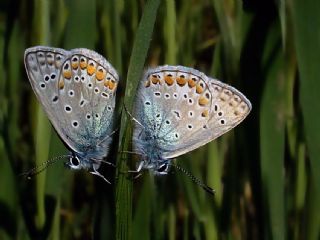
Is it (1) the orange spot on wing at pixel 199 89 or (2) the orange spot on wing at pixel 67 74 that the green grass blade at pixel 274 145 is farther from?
(2) the orange spot on wing at pixel 67 74

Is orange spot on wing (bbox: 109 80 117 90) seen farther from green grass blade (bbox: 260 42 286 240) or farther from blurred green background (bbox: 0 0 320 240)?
green grass blade (bbox: 260 42 286 240)

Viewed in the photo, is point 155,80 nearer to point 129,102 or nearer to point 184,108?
point 184,108

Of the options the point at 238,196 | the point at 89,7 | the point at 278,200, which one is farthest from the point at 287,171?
the point at 89,7

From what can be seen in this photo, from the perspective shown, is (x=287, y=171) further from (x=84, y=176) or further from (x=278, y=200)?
(x=84, y=176)

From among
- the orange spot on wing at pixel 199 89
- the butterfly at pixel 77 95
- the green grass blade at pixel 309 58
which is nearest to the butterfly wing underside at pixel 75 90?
the butterfly at pixel 77 95

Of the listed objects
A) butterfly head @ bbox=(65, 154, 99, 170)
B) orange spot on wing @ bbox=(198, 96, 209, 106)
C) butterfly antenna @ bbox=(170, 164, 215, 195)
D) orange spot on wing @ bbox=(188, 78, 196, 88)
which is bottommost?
butterfly antenna @ bbox=(170, 164, 215, 195)

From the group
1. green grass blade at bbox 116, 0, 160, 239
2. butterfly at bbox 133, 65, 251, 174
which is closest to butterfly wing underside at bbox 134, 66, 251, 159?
butterfly at bbox 133, 65, 251, 174
